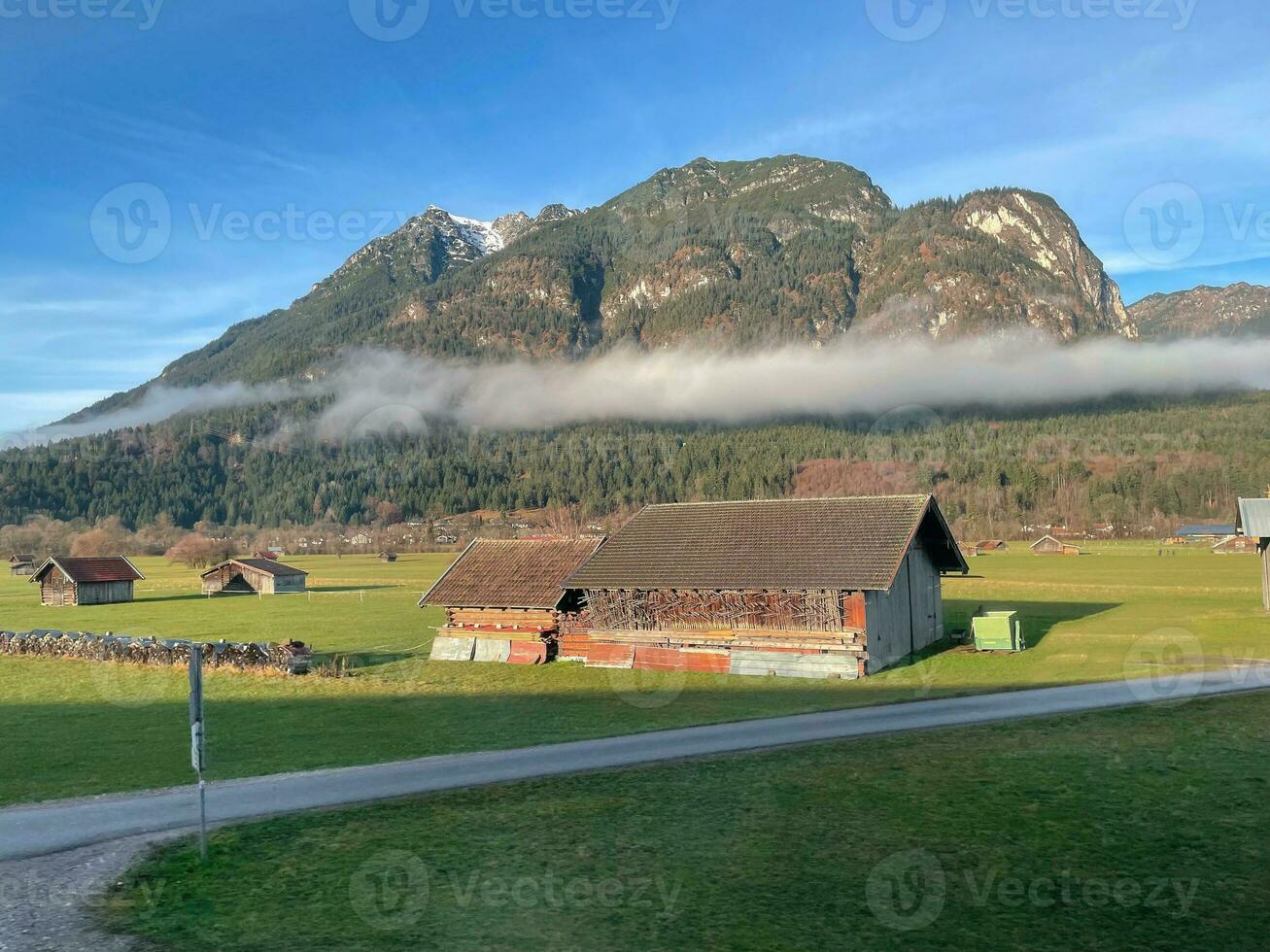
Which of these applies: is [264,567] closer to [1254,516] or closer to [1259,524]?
[1254,516]

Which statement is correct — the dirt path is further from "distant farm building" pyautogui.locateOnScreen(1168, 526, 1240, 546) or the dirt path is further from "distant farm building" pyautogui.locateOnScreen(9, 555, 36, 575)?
"distant farm building" pyautogui.locateOnScreen(1168, 526, 1240, 546)

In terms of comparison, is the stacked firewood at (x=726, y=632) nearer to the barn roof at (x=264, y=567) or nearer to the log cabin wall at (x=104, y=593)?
the log cabin wall at (x=104, y=593)

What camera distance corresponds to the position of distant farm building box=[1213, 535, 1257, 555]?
120812 mm

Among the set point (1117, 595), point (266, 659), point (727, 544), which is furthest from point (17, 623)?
point (1117, 595)

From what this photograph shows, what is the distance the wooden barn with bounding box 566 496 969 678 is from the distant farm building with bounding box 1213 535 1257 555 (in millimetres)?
98792

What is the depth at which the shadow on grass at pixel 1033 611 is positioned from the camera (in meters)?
46.1

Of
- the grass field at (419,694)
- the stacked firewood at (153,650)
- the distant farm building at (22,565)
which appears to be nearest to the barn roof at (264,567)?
the grass field at (419,694)

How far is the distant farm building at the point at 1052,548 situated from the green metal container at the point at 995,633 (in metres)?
103

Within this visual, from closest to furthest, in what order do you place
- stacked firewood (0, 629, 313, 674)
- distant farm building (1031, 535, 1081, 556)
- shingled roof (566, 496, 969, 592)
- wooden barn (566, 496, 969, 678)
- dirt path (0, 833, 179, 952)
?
dirt path (0, 833, 179, 952) < wooden barn (566, 496, 969, 678) < shingled roof (566, 496, 969, 592) < stacked firewood (0, 629, 313, 674) < distant farm building (1031, 535, 1081, 556)

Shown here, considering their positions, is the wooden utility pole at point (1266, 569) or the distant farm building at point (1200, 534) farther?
the distant farm building at point (1200, 534)

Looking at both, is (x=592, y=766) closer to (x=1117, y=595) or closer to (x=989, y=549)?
(x=1117, y=595)

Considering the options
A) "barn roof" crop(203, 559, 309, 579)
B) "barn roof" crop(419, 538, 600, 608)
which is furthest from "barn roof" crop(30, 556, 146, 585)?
"barn roof" crop(419, 538, 600, 608)

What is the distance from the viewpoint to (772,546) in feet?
124

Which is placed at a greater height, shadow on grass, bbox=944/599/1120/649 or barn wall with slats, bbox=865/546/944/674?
barn wall with slats, bbox=865/546/944/674
